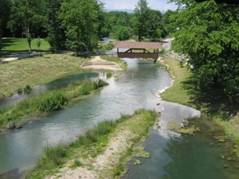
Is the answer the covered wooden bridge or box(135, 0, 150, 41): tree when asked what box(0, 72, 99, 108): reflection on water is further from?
box(135, 0, 150, 41): tree

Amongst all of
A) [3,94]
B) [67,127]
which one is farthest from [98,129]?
[3,94]

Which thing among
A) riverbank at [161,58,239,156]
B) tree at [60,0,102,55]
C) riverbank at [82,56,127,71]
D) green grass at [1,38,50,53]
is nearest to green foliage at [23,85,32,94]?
riverbank at [161,58,239,156]

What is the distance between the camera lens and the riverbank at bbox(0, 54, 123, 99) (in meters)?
56.2

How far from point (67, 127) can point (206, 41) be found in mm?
14516

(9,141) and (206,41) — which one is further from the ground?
(206,41)

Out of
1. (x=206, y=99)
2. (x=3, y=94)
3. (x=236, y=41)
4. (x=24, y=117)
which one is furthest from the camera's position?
(x=3, y=94)

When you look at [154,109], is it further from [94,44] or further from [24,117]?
[94,44]

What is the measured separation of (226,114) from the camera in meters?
34.8

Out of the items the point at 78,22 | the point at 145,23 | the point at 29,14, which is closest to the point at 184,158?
the point at 78,22

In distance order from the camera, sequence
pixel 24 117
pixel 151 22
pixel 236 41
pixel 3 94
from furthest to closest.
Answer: pixel 151 22, pixel 3 94, pixel 24 117, pixel 236 41

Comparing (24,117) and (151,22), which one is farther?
(151,22)

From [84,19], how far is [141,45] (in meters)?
14.3

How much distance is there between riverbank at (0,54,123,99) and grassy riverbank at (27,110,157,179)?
23.2 m

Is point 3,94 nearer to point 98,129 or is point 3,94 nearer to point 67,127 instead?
point 67,127
